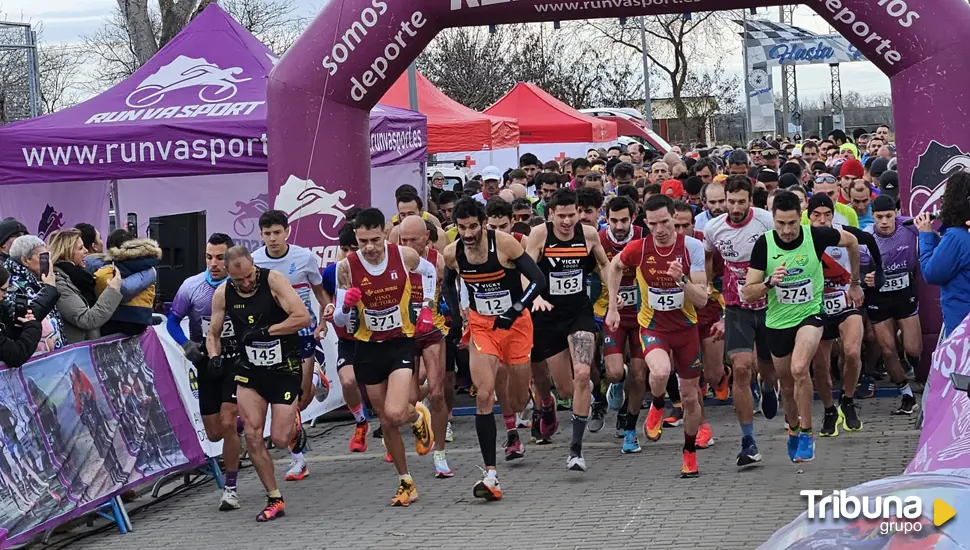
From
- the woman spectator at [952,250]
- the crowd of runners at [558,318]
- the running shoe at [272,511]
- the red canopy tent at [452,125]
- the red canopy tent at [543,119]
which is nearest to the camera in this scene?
the woman spectator at [952,250]

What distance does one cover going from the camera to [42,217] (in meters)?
15.4

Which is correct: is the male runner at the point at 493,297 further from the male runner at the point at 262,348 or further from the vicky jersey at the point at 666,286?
the male runner at the point at 262,348

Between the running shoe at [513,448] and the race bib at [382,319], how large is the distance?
1.62 metres

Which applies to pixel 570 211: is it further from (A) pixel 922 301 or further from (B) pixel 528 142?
(B) pixel 528 142

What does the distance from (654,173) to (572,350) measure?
6.29 meters

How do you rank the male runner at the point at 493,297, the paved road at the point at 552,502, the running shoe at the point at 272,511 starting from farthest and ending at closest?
the male runner at the point at 493,297
the running shoe at the point at 272,511
the paved road at the point at 552,502

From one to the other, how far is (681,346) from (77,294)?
4240 millimetres

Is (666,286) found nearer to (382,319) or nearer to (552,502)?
(552,502)

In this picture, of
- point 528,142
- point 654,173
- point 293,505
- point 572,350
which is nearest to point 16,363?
point 293,505

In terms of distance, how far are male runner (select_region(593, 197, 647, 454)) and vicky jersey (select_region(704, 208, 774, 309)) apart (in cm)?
68

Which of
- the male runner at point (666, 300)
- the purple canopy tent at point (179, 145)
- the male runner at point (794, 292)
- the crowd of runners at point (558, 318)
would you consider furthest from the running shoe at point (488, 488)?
the purple canopy tent at point (179, 145)

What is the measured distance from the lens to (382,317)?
9.11 m

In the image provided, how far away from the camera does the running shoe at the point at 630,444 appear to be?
409 inches

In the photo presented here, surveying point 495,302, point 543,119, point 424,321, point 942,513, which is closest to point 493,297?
point 495,302
